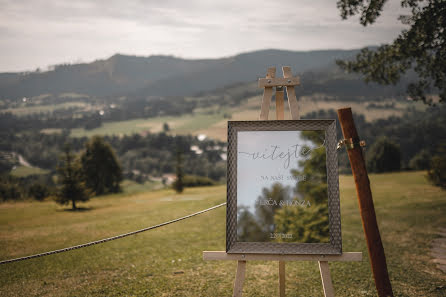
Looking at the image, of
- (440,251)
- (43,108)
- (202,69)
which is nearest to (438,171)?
(440,251)

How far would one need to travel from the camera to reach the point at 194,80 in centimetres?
9056

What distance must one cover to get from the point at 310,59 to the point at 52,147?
72.6 metres

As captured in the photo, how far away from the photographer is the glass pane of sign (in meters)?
2.90

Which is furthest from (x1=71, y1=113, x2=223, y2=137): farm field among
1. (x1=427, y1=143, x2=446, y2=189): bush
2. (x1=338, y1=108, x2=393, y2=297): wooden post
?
(x1=338, y1=108, x2=393, y2=297): wooden post

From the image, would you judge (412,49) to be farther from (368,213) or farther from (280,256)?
(280,256)

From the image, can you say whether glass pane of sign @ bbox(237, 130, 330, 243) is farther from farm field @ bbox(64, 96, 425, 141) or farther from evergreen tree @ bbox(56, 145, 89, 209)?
farm field @ bbox(64, 96, 425, 141)

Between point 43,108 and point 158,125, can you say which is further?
point 158,125

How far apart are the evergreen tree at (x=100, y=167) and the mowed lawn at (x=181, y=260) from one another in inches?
467

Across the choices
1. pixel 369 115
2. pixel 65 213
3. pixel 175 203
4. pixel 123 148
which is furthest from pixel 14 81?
pixel 369 115

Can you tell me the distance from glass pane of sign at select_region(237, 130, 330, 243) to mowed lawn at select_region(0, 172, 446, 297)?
1.98 metres

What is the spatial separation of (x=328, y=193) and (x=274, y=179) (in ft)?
1.58

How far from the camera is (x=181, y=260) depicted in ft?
20.9

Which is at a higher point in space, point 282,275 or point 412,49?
point 412,49

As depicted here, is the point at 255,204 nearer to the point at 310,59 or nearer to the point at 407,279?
the point at 407,279
